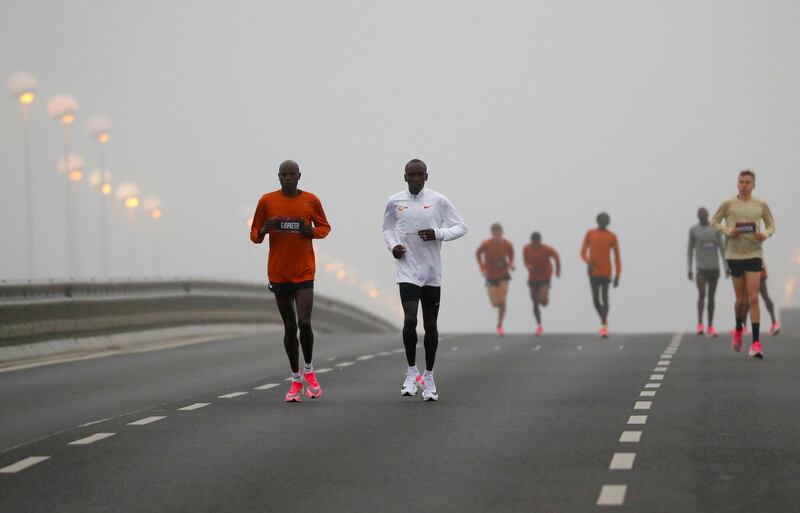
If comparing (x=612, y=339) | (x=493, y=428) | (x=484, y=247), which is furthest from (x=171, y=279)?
(x=493, y=428)

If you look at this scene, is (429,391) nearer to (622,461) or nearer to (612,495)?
(622,461)

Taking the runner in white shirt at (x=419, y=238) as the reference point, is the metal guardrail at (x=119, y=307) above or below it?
below

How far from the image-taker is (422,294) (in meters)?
15.3

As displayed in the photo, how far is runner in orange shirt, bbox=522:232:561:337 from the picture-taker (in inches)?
1241

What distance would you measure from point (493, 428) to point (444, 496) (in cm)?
333

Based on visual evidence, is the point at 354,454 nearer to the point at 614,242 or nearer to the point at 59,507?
the point at 59,507

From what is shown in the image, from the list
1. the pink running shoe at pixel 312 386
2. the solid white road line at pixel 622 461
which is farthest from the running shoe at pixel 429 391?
the solid white road line at pixel 622 461

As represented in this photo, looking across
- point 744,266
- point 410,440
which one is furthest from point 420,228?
point 744,266

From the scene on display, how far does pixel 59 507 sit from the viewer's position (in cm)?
891

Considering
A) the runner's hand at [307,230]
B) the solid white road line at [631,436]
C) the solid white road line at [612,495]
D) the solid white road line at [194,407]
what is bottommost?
the solid white road line at [194,407]

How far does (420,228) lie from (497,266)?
16.6 m

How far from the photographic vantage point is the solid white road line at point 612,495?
8742 mm

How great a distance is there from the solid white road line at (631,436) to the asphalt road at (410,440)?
0.07 ft

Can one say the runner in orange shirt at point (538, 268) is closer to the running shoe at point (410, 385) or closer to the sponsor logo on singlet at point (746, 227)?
the sponsor logo on singlet at point (746, 227)
